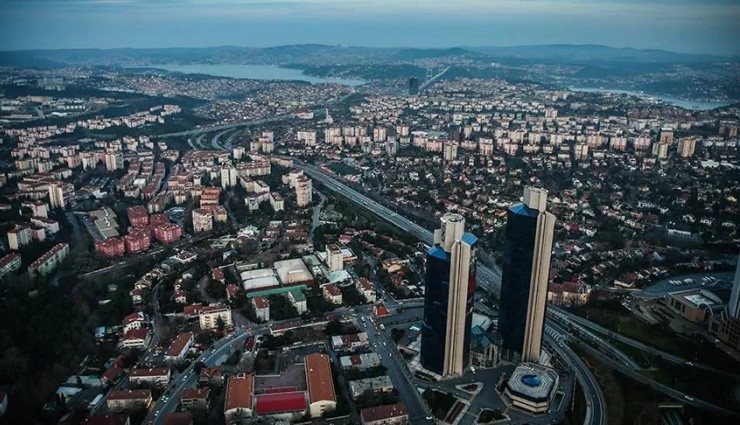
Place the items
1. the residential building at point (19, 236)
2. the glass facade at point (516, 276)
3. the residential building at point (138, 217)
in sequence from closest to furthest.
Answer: the glass facade at point (516, 276) → the residential building at point (19, 236) → the residential building at point (138, 217)

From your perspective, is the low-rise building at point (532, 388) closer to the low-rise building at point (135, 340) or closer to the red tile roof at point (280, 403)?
the red tile roof at point (280, 403)

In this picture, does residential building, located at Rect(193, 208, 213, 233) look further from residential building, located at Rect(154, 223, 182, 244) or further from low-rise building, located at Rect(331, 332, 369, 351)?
low-rise building, located at Rect(331, 332, 369, 351)

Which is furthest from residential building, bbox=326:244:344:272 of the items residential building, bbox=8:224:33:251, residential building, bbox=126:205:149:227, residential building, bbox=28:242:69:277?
residential building, bbox=8:224:33:251

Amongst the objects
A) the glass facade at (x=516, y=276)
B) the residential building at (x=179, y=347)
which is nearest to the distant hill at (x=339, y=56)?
the glass facade at (x=516, y=276)

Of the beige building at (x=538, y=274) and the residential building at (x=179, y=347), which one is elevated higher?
the beige building at (x=538, y=274)

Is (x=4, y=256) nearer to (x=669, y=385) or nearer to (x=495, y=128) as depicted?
(x=669, y=385)

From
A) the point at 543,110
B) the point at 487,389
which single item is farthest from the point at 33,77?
the point at 487,389


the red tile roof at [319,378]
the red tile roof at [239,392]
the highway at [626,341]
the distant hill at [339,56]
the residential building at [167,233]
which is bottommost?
the highway at [626,341]

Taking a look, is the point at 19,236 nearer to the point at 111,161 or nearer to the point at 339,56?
the point at 111,161
